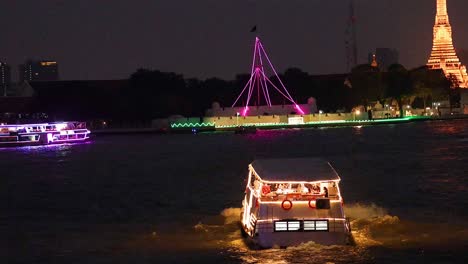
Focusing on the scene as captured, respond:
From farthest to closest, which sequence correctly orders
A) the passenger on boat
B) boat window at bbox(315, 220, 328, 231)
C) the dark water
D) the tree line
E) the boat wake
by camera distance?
1. the tree line
2. the dark water
3. the passenger on boat
4. the boat wake
5. boat window at bbox(315, 220, 328, 231)

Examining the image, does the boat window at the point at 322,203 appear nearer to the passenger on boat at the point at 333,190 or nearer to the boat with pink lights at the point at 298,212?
the boat with pink lights at the point at 298,212

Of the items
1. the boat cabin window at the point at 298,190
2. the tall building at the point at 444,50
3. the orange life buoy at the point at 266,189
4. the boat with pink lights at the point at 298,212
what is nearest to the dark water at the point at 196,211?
the boat with pink lights at the point at 298,212

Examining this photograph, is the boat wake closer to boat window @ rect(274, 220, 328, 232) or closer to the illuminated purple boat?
boat window @ rect(274, 220, 328, 232)

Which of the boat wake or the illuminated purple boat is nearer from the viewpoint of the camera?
the boat wake

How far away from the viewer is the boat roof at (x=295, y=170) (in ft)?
58.3

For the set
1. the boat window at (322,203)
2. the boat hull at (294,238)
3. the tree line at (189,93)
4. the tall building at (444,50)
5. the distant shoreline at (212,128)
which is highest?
the tall building at (444,50)

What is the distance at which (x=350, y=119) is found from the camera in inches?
4104

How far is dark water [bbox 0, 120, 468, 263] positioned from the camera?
1869cm

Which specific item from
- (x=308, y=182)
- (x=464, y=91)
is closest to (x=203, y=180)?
(x=308, y=182)

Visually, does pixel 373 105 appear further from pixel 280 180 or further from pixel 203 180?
pixel 280 180

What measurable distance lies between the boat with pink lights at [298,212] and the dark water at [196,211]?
0.23m

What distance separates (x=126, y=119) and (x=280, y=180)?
9026 centimetres

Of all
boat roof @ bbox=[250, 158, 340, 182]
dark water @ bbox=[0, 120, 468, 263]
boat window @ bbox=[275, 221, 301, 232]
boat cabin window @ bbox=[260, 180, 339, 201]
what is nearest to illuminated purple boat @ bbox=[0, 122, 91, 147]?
dark water @ bbox=[0, 120, 468, 263]

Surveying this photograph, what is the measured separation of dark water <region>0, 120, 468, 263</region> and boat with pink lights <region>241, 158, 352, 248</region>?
0.23 metres
